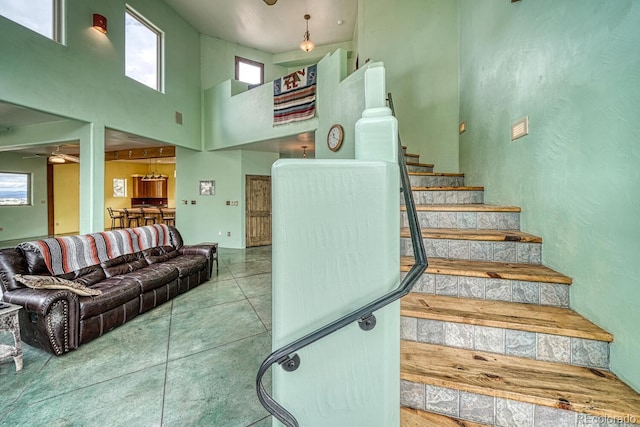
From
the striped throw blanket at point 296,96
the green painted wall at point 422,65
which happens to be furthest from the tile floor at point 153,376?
the striped throw blanket at point 296,96

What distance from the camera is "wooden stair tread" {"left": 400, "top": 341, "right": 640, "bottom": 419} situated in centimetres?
105

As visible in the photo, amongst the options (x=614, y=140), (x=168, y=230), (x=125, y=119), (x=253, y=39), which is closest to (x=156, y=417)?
(x=614, y=140)

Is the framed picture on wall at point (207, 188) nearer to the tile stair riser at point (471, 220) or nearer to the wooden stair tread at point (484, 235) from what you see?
the tile stair riser at point (471, 220)

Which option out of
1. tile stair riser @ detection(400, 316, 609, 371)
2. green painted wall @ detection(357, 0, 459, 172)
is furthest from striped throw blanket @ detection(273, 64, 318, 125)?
tile stair riser @ detection(400, 316, 609, 371)

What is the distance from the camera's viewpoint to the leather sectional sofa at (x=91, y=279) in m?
2.35

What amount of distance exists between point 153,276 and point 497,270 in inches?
143

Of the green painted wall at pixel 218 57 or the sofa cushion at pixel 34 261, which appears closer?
the sofa cushion at pixel 34 261

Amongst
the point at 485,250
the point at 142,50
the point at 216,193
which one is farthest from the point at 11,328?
the point at 142,50

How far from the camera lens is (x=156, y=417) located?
1.63 meters

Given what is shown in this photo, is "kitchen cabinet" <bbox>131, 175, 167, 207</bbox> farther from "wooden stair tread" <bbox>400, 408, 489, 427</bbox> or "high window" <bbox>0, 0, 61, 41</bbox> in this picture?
"wooden stair tread" <bbox>400, 408, 489, 427</bbox>

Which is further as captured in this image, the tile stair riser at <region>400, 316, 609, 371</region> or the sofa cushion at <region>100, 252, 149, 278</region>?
the sofa cushion at <region>100, 252, 149, 278</region>

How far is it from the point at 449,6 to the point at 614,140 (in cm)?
394

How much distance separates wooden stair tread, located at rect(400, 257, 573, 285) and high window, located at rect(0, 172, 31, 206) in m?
11.5

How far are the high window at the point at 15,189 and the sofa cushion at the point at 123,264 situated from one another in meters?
7.57
